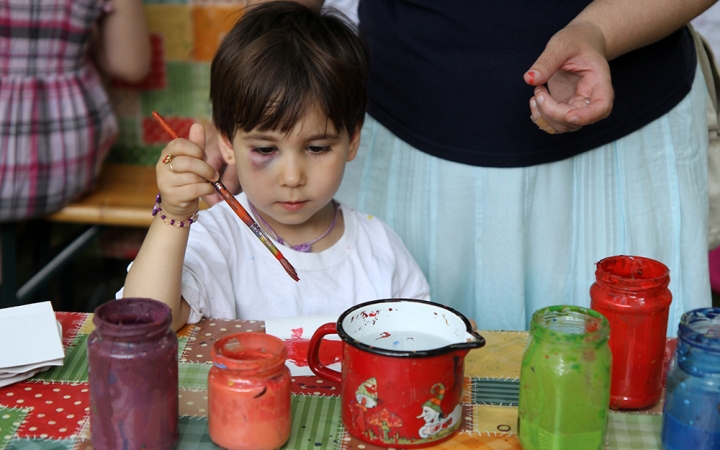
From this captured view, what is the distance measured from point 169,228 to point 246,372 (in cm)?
39

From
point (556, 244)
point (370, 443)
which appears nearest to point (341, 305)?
point (556, 244)

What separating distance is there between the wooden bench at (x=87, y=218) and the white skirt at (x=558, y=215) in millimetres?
1151

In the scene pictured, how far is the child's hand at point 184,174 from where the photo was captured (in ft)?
3.69

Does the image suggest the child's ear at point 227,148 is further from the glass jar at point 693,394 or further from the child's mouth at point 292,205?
the glass jar at point 693,394

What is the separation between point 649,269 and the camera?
1055mm

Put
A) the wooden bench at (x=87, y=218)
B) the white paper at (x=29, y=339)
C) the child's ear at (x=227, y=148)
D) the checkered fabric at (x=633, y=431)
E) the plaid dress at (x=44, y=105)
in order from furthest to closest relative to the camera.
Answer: the wooden bench at (x=87, y=218)
the plaid dress at (x=44, y=105)
the child's ear at (x=227, y=148)
the white paper at (x=29, y=339)
the checkered fabric at (x=633, y=431)

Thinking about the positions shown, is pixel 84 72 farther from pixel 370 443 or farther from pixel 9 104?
pixel 370 443

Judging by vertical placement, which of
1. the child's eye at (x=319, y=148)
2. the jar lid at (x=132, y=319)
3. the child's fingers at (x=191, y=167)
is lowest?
the jar lid at (x=132, y=319)

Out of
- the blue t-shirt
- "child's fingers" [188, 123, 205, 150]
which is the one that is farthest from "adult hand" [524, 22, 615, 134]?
"child's fingers" [188, 123, 205, 150]

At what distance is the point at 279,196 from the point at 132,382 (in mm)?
574

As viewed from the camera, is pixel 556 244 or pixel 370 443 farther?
pixel 556 244

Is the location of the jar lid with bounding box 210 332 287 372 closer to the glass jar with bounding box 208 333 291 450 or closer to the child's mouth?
the glass jar with bounding box 208 333 291 450

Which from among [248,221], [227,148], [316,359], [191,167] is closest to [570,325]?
[316,359]

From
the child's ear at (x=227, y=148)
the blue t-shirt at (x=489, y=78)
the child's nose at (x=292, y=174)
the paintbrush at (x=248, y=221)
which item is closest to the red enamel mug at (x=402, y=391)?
the paintbrush at (x=248, y=221)
